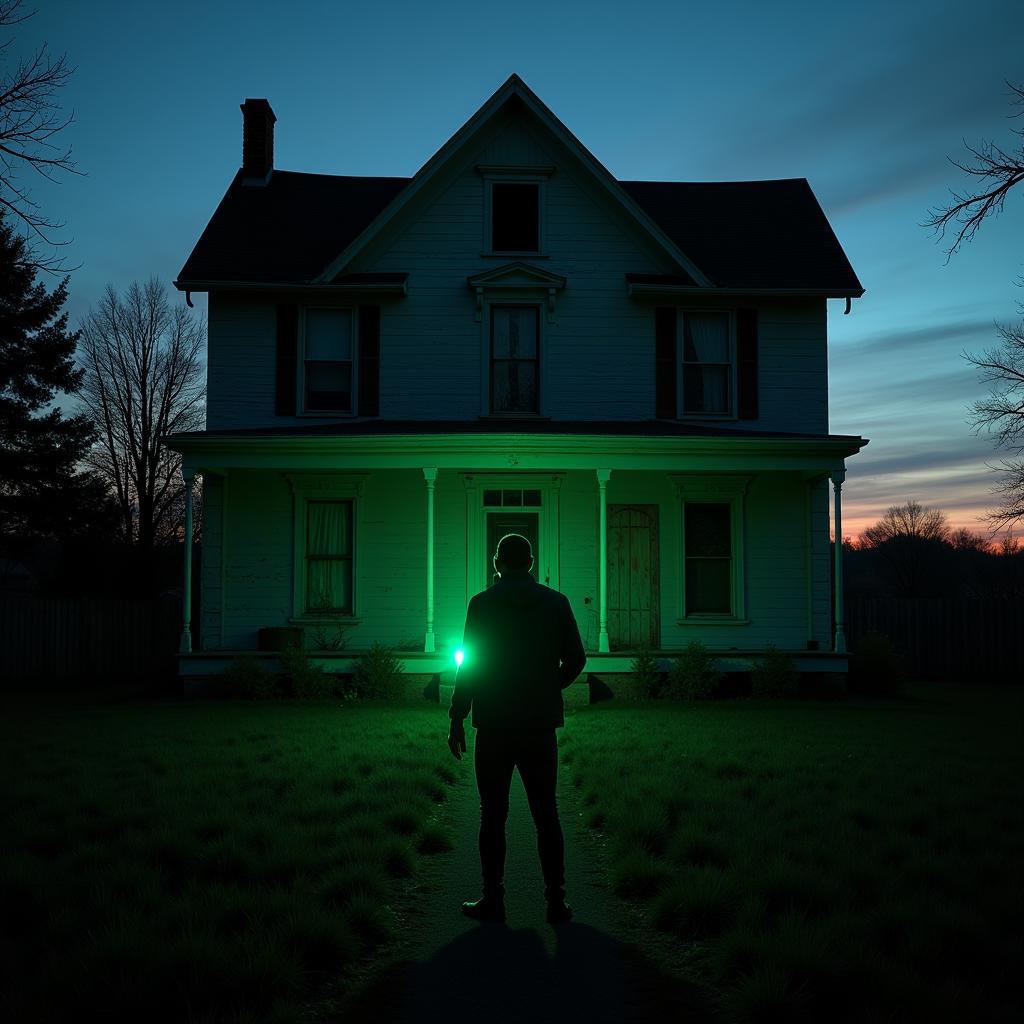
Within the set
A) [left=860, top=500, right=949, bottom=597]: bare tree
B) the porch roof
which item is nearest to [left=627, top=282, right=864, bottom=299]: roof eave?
the porch roof

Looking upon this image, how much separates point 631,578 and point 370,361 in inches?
235

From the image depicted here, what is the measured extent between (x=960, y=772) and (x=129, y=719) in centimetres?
986

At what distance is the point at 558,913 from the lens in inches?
189

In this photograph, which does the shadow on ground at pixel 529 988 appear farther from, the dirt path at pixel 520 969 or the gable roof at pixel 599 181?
the gable roof at pixel 599 181

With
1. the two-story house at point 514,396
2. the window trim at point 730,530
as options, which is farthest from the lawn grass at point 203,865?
the window trim at point 730,530

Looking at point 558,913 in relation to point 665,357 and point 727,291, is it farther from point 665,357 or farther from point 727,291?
point 727,291

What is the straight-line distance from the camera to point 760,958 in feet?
13.2

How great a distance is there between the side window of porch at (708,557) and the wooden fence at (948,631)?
6.26 m

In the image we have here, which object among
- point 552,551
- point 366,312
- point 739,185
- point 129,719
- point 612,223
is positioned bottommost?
point 129,719

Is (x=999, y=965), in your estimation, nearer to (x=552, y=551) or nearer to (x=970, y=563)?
(x=552, y=551)

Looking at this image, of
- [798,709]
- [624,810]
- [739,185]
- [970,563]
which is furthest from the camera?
[970,563]

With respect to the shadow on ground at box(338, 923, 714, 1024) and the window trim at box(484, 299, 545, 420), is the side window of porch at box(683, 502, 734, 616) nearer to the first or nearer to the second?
the window trim at box(484, 299, 545, 420)

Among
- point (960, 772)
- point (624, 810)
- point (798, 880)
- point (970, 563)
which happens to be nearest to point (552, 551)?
point (960, 772)

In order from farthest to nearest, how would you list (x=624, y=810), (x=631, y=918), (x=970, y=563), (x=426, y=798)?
1. (x=970, y=563)
2. (x=426, y=798)
3. (x=624, y=810)
4. (x=631, y=918)
